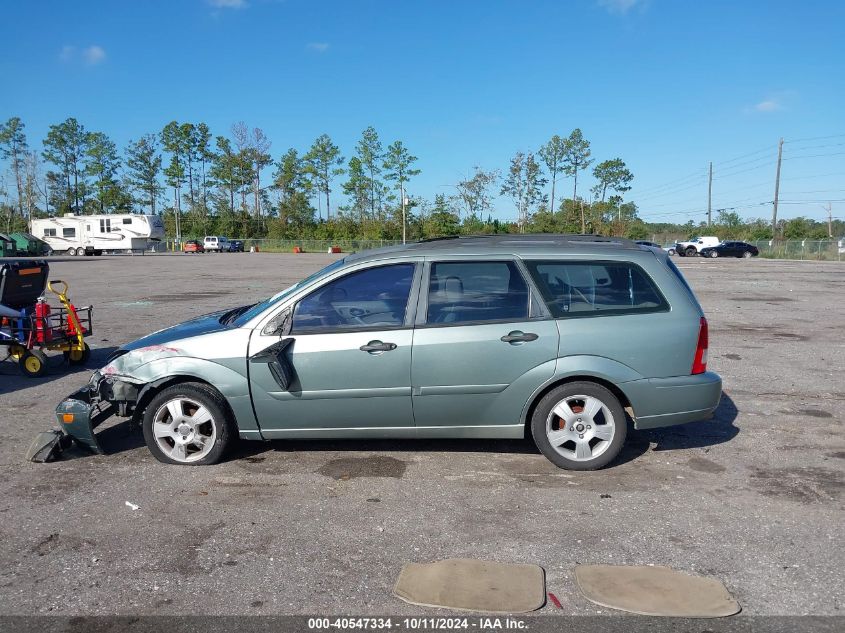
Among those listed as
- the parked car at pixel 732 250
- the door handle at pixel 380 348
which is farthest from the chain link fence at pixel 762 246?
Answer: the door handle at pixel 380 348

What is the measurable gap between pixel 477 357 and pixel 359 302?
988 mm

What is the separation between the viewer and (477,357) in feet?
15.6

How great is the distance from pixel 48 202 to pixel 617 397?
96.7m

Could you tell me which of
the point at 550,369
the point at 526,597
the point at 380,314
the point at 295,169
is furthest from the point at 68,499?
the point at 295,169

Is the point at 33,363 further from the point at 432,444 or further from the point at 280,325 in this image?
the point at 432,444

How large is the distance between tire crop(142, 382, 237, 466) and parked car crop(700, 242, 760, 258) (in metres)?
53.3

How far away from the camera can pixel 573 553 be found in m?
3.69

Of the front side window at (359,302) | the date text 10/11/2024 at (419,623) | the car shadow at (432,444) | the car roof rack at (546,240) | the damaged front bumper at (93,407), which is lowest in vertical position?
the date text 10/11/2024 at (419,623)

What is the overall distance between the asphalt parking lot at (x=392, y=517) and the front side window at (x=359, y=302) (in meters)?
1.10

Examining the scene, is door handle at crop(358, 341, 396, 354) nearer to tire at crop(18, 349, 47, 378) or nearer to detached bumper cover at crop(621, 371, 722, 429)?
detached bumper cover at crop(621, 371, 722, 429)

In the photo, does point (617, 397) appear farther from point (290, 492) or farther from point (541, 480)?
point (290, 492)

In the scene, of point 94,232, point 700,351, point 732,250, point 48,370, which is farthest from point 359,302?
point 94,232

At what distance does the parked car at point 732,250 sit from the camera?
169 feet

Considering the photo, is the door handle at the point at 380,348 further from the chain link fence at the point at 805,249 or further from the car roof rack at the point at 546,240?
the chain link fence at the point at 805,249
